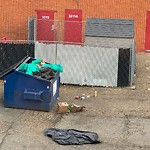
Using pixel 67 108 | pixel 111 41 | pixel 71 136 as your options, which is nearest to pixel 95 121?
pixel 67 108

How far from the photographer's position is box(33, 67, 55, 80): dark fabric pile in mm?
11914

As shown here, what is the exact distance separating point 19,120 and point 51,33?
39.6ft

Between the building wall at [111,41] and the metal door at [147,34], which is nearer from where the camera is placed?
the building wall at [111,41]

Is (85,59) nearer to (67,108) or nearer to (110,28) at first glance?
(110,28)

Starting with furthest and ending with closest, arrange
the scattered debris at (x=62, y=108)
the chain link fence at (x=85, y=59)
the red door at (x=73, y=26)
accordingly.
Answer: the red door at (x=73, y=26)
the chain link fence at (x=85, y=59)
the scattered debris at (x=62, y=108)

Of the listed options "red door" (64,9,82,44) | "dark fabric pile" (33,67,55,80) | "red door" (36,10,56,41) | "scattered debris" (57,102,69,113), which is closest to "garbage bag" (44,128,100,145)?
"scattered debris" (57,102,69,113)

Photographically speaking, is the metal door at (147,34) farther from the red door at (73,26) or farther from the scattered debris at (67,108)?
the scattered debris at (67,108)

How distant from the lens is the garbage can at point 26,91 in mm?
11539

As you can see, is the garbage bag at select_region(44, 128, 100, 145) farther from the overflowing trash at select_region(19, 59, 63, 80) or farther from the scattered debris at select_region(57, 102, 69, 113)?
the overflowing trash at select_region(19, 59, 63, 80)

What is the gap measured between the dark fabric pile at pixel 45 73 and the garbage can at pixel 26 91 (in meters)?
0.24

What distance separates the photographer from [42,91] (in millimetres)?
11555

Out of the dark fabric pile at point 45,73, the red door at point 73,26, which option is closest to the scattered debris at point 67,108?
the dark fabric pile at point 45,73

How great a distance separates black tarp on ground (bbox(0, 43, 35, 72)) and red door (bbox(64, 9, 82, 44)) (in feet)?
24.6

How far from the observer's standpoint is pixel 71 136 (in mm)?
9477
